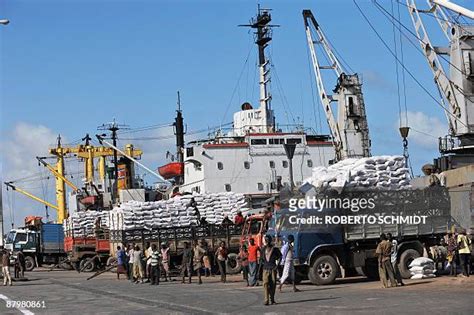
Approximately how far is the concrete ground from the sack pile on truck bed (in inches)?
393

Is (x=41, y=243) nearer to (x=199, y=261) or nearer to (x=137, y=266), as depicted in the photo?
(x=137, y=266)

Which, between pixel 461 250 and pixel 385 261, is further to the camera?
pixel 461 250

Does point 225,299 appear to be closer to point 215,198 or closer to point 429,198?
point 429,198

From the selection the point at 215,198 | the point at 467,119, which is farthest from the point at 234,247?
the point at 467,119

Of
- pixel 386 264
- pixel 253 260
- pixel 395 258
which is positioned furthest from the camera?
pixel 253 260

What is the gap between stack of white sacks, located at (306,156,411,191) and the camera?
2472cm

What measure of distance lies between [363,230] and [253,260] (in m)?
3.55

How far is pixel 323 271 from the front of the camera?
2458 centimetres

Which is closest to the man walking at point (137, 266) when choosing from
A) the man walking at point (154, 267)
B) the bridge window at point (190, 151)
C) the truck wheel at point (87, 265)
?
the man walking at point (154, 267)

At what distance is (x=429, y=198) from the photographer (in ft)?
81.2

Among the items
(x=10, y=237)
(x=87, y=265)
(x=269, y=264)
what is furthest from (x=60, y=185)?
(x=269, y=264)

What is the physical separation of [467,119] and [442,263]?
3239cm

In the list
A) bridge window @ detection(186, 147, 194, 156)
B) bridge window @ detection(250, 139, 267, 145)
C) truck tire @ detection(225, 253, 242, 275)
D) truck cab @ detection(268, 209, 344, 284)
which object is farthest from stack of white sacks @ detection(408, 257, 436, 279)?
bridge window @ detection(186, 147, 194, 156)

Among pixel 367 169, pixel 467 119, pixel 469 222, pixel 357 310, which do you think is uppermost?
pixel 467 119
